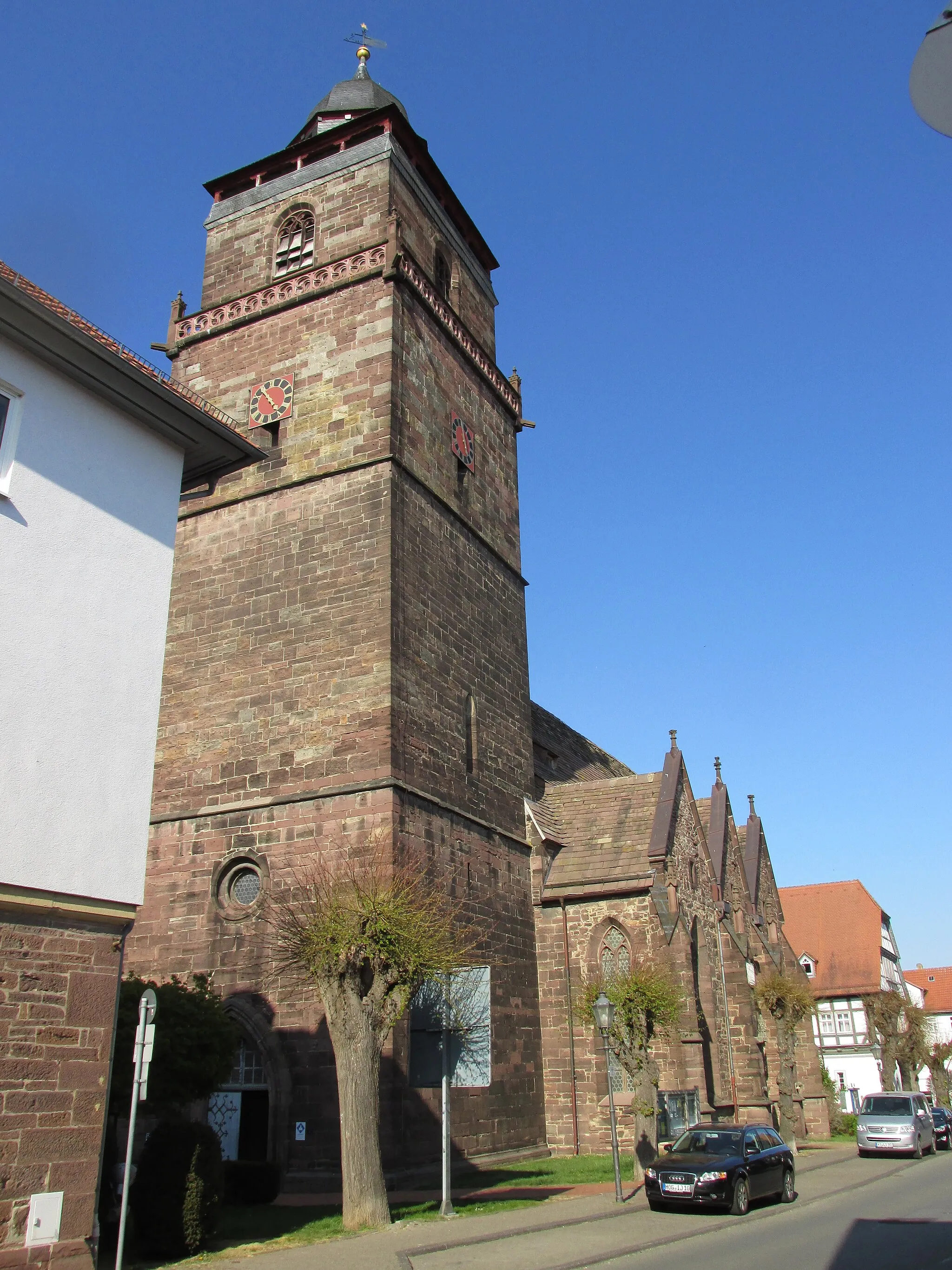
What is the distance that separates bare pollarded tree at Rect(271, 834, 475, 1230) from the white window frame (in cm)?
615

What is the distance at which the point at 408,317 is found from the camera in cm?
2123

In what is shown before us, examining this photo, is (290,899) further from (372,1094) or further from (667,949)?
(667,949)

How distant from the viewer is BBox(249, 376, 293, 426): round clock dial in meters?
20.8

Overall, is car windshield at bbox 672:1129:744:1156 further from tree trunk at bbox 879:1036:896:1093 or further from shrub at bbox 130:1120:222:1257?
tree trunk at bbox 879:1036:896:1093

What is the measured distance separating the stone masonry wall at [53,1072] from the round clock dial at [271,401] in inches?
523

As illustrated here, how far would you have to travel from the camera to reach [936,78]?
133 inches

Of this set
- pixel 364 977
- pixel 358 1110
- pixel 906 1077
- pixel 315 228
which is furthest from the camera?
pixel 906 1077

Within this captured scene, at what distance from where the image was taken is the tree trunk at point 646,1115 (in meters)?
17.1

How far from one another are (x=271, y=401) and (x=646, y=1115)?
14.8 metres

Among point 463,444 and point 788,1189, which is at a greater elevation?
point 463,444

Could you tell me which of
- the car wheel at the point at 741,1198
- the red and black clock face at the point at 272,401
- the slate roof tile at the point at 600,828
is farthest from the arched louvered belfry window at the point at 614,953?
the red and black clock face at the point at 272,401

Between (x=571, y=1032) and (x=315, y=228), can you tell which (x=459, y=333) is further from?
(x=571, y=1032)

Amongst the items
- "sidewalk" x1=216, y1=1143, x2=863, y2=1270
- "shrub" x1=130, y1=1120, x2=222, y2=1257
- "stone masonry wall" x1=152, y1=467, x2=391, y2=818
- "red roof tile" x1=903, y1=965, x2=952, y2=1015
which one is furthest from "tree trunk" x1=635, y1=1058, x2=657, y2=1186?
"red roof tile" x1=903, y1=965, x2=952, y2=1015

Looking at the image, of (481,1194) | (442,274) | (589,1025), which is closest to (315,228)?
(442,274)
